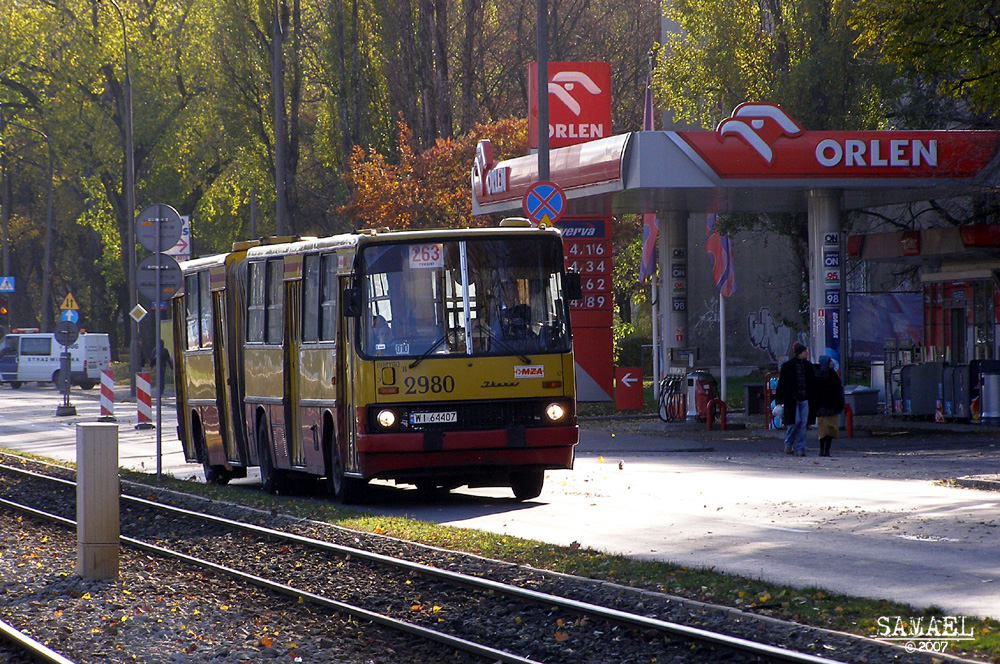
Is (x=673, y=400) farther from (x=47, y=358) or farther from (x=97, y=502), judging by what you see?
(x=47, y=358)

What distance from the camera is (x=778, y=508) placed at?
1534 centimetres

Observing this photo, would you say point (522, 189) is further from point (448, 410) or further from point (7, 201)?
point (7, 201)

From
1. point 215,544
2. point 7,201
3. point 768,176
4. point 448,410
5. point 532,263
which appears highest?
point 7,201

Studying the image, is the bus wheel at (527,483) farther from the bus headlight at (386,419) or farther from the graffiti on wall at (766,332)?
the graffiti on wall at (766,332)

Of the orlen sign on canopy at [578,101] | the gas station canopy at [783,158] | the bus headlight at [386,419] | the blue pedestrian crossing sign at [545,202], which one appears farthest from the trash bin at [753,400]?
the bus headlight at [386,419]

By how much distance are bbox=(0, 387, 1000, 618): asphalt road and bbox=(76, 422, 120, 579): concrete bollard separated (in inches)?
143

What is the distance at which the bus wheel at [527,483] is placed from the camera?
660 inches

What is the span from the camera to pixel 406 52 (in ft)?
145

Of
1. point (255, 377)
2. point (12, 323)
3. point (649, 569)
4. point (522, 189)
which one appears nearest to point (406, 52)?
point (522, 189)

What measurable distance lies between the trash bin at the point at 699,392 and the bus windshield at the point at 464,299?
13.6 metres

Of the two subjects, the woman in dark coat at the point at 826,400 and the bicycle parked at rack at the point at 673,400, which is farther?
the bicycle parked at rack at the point at 673,400

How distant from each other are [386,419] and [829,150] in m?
12.7

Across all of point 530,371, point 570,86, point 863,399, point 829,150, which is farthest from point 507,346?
point 570,86

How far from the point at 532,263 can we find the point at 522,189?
13726mm
